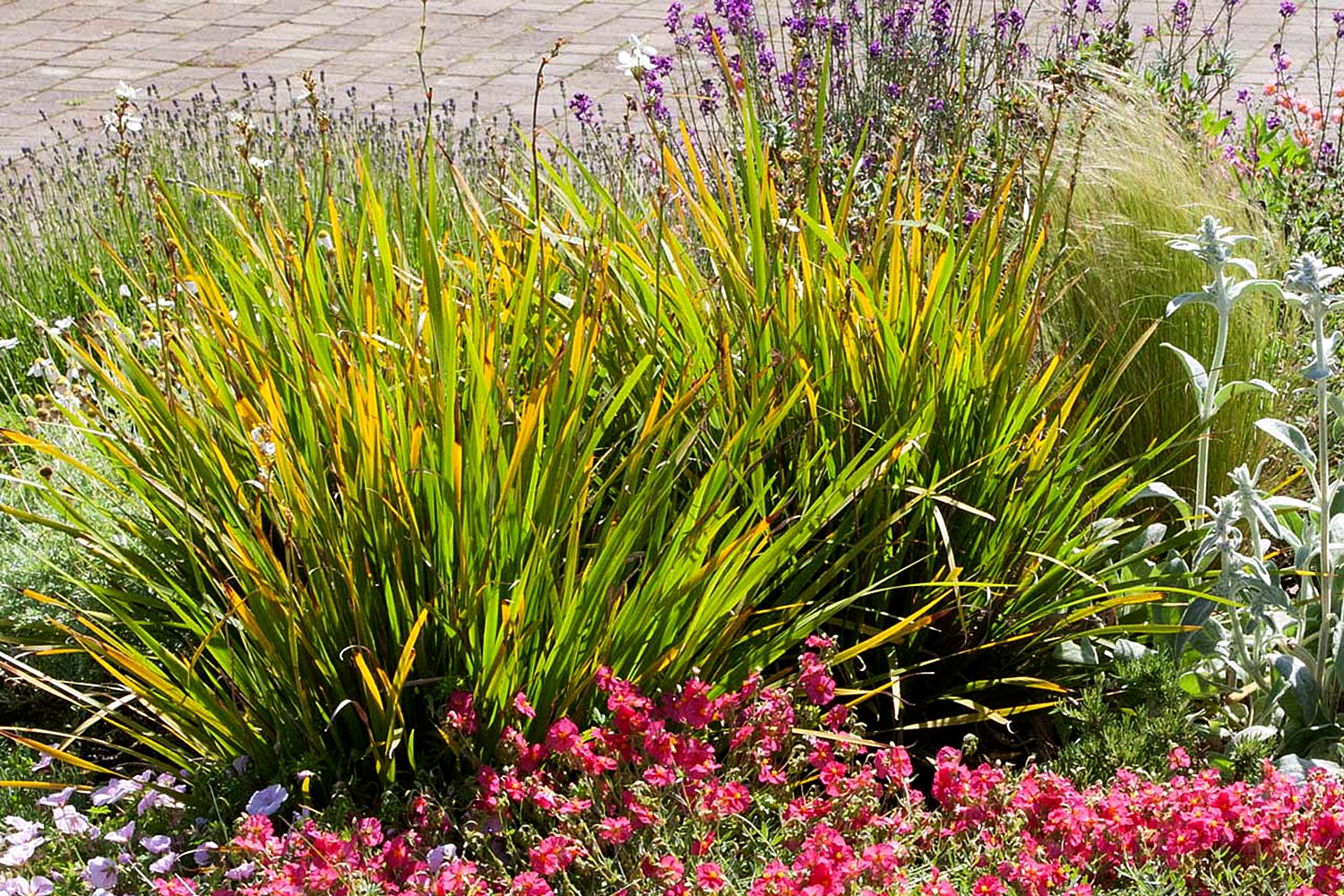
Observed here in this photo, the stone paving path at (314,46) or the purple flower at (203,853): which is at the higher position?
the stone paving path at (314,46)

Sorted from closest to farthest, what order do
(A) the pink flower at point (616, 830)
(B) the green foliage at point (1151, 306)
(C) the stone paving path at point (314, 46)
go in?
1. (A) the pink flower at point (616, 830)
2. (B) the green foliage at point (1151, 306)
3. (C) the stone paving path at point (314, 46)

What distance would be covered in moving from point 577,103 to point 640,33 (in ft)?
17.7

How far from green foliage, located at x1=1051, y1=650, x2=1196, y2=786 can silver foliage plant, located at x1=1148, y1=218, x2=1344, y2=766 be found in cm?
11

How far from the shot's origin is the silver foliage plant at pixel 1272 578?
2434 mm

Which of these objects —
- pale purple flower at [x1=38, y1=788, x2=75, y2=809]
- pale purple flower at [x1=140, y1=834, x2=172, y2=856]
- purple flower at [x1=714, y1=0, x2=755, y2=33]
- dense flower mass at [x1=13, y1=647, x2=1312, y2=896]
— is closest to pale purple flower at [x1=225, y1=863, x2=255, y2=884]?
dense flower mass at [x1=13, y1=647, x2=1312, y2=896]

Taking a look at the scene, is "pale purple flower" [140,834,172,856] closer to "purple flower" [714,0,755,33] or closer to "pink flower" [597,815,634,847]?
"pink flower" [597,815,634,847]

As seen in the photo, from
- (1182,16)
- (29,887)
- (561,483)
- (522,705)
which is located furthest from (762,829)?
(1182,16)

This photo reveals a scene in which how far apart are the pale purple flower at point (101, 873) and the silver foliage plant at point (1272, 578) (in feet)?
5.91

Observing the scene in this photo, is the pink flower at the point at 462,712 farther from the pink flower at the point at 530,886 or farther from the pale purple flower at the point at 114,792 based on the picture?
the pale purple flower at the point at 114,792

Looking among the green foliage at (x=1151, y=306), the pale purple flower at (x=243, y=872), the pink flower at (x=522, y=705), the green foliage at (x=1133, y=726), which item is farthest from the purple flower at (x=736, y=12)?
the pale purple flower at (x=243, y=872)

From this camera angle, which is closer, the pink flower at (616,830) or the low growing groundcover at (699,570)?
the pink flower at (616,830)

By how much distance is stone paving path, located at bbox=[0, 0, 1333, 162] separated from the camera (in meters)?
8.34

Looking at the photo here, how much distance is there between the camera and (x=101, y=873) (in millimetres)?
2225

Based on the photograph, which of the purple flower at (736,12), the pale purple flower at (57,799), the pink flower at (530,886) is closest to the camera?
the pink flower at (530,886)
